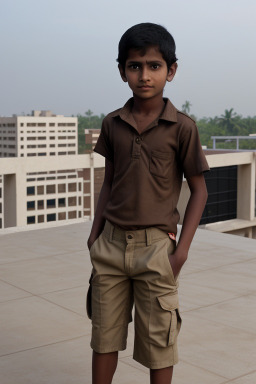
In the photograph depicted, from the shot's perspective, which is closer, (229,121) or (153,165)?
(153,165)

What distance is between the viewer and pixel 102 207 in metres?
2.27

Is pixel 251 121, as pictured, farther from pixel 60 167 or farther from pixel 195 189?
pixel 195 189

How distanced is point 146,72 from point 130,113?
0.18m

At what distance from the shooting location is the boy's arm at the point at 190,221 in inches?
80.8

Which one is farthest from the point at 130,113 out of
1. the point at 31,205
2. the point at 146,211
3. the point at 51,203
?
the point at 51,203

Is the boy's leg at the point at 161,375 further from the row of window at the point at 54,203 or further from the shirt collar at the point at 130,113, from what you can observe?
the row of window at the point at 54,203

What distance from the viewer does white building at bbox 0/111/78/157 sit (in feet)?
347

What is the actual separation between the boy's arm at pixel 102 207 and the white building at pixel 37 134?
10280 centimetres

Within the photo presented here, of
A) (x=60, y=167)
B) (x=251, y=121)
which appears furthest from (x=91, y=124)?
(x=60, y=167)

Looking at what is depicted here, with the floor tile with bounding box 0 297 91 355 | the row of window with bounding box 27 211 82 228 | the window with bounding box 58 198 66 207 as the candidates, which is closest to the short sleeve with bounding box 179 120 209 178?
the floor tile with bounding box 0 297 91 355

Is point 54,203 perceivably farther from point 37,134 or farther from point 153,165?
point 153,165

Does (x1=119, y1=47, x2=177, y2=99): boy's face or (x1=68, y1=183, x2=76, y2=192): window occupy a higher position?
(x1=119, y1=47, x2=177, y2=99): boy's face

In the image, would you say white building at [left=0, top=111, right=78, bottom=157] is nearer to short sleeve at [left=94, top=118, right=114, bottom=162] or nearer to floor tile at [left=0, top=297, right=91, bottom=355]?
floor tile at [left=0, top=297, right=91, bottom=355]

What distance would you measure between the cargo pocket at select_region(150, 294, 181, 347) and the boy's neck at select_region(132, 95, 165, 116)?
2.11 ft
